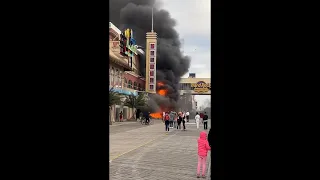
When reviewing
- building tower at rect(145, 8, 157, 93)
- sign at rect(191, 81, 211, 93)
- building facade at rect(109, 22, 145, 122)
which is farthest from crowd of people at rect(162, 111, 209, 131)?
sign at rect(191, 81, 211, 93)

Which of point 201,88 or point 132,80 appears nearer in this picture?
point 132,80

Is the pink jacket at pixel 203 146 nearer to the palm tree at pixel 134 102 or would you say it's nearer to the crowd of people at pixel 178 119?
the crowd of people at pixel 178 119

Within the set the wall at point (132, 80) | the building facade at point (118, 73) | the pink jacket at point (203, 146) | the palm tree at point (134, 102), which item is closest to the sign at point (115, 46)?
the building facade at point (118, 73)

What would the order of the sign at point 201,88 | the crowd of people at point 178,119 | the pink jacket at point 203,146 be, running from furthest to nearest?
the sign at point 201,88
the crowd of people at point 178,119
the pink jacket at point 203,146

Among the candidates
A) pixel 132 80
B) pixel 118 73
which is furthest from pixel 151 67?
pixel 118 73

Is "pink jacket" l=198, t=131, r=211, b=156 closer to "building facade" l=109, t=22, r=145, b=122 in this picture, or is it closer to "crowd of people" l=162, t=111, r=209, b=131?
"crowd of people" l=162, t=111, r=209, b=131

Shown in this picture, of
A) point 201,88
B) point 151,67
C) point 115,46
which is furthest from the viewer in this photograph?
point 201,88

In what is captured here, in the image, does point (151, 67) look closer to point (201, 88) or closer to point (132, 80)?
point (132, 80)

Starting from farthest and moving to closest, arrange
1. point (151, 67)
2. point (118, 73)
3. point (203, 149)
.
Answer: point (151, 67) < point (118, 73) < point (203, 149)
